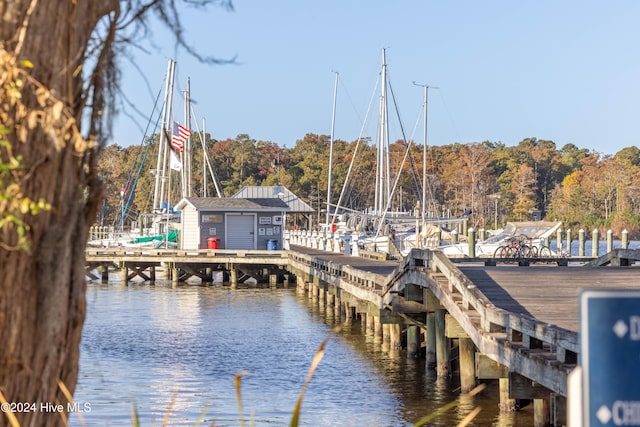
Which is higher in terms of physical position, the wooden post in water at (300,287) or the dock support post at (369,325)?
the wooden post in water at (300,287)

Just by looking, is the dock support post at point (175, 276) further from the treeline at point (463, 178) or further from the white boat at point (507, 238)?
the treeline at point (463, 178)

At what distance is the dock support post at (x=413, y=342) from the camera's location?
22.9 m

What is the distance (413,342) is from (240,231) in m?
31.0

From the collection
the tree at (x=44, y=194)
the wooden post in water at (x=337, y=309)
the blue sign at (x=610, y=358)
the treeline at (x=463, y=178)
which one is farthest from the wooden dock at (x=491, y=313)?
the treeline at (x=463, y=178)

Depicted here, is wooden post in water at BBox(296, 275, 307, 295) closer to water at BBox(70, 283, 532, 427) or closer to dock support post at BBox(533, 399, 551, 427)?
water at BBox(70, 283, 532, 427)

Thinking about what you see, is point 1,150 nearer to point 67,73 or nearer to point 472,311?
point 67,73

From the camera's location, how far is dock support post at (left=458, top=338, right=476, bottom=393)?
53.6 ft

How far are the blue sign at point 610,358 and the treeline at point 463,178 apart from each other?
95359mm

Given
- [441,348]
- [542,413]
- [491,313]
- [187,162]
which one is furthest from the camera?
[187,162]

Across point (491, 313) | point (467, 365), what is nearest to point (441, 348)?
point (467, 365)

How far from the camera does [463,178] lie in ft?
368

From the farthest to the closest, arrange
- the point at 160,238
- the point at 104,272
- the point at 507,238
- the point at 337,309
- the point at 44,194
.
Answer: the point at 160,238 → the point at 104,272 → the point at 507,238 → the point at 337,309 → the point at 44,194

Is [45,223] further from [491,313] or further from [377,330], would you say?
[377,330]

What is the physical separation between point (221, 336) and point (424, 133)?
109 feet
